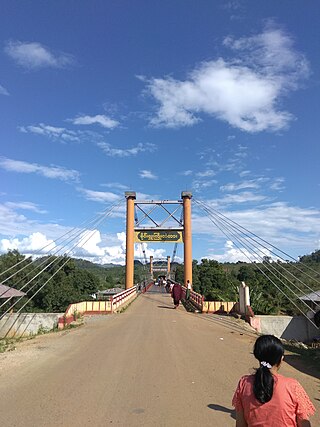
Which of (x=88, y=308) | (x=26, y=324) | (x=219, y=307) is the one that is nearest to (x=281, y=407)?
(x=26, y=324)

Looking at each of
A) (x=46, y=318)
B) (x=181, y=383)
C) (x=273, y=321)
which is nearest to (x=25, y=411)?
(x=181, y=383)

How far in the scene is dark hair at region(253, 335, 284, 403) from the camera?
235 cm

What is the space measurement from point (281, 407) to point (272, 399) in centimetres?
6

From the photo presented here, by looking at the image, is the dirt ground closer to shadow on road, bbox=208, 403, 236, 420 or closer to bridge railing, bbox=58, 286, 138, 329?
shadow on road, bbox=208, 403, 236, 420

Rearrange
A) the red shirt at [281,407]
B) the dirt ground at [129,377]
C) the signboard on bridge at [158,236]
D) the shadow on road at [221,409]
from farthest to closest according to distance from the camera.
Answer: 1. the signboard on bridge at [158,236]
2. the shadow on road at [221,409]
3. the dirt ground at [129,377]
4. the red shirt at [281,407]

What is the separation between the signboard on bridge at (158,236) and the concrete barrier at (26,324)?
11.5 m

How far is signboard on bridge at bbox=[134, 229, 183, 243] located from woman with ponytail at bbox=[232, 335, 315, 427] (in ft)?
72.0

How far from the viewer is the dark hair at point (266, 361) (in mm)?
2348

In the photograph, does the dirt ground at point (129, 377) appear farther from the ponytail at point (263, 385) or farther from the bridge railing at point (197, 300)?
the bridge railing at point (197, 300)

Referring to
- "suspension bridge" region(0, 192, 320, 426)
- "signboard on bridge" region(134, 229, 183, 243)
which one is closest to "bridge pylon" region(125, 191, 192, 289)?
"signboard on bridge" region(134, 229, 183, 243)

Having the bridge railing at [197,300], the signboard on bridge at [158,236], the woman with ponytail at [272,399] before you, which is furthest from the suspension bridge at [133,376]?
the signboard on bridge at [158,236]

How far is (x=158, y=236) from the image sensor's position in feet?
80.8

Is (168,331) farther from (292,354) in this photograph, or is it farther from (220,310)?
(220,310)

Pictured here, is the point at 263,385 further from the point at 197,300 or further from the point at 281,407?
the point at 197,300
